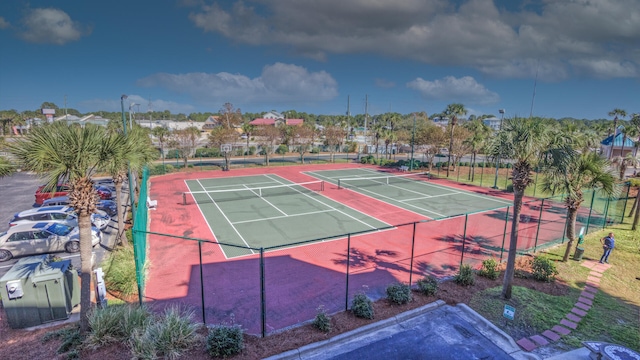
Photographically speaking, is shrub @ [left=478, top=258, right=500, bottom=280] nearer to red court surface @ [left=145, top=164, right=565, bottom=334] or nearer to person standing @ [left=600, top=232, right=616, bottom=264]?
red court surface @ [left=145, top=164, right=565, bottom=334]

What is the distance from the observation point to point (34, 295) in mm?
9336

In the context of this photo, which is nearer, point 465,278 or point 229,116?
point 465,278

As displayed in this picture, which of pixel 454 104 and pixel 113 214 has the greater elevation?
pixel 454 104

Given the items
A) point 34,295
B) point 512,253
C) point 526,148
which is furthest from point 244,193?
point 526,148

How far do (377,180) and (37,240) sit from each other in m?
29.4

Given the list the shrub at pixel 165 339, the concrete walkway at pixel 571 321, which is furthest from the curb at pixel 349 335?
the concrete walkway at pixel 571 321

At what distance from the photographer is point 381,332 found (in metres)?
9.20

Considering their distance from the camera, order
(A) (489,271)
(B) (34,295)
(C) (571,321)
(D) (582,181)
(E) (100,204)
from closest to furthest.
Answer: (B) (34,295) < (C) (571,321) < (A) (489,271) < (D) (582,181) < (E) (100,204)

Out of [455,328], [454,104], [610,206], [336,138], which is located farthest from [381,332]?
[336,138]

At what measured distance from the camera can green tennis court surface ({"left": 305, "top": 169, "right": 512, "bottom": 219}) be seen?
25.0 meters

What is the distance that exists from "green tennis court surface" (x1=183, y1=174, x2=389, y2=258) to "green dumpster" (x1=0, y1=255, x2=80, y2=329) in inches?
223

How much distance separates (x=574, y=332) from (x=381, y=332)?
5.47 m

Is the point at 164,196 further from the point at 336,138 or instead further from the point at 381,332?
the point at 336,138

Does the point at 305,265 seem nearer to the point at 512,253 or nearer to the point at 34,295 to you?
the point at 512,253
